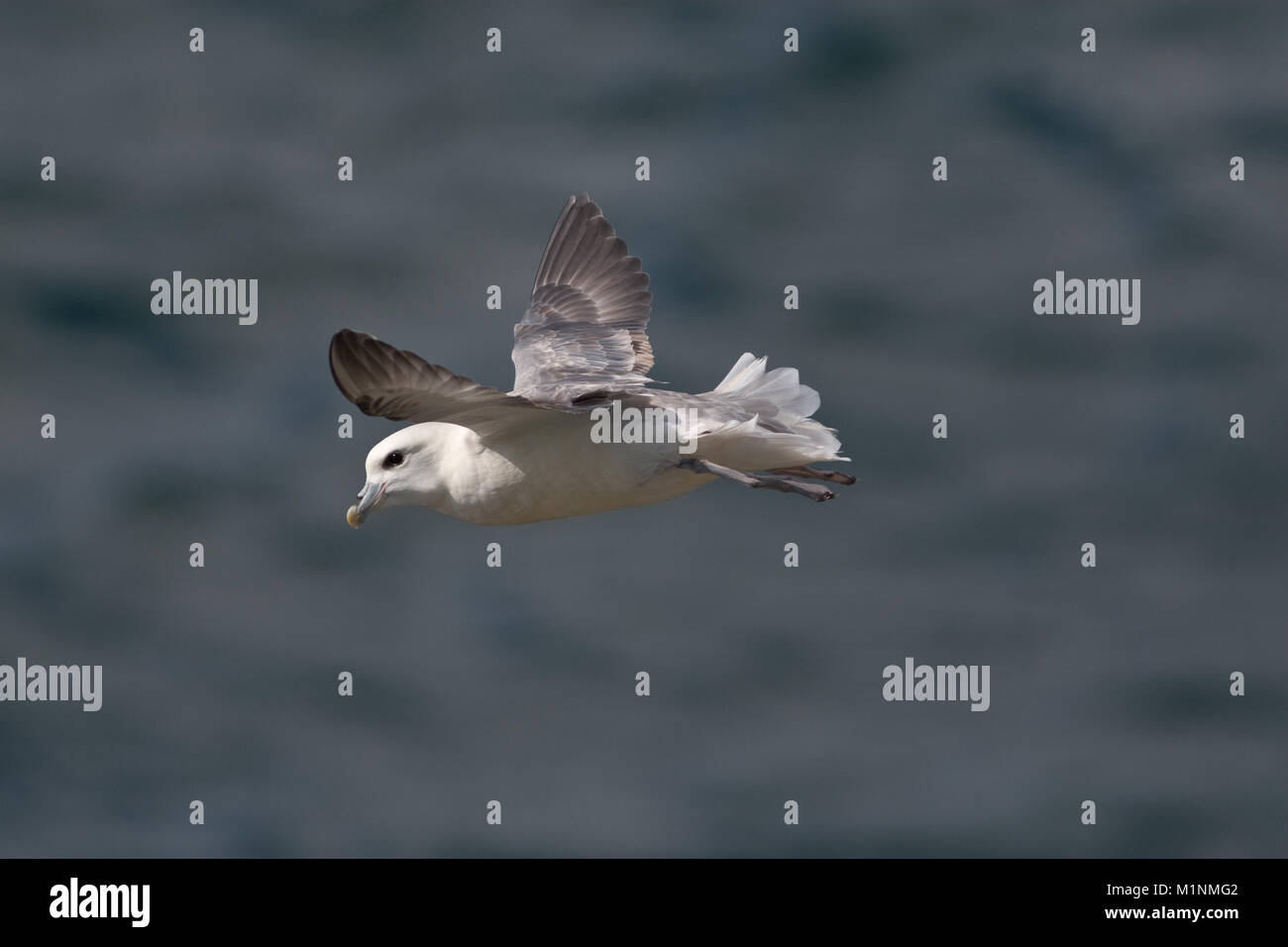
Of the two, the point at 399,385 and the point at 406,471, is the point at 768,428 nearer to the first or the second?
the point at 406,471

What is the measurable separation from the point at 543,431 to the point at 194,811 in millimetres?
17164

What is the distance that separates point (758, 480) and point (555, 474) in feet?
2.72

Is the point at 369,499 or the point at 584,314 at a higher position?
the point at 584,314

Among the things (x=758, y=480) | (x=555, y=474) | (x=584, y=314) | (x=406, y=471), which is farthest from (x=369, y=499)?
(x=584, y=314)

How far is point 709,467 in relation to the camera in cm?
860

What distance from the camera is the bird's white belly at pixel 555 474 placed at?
28.1 feet

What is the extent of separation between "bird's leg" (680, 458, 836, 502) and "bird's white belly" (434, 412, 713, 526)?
0.20 ft

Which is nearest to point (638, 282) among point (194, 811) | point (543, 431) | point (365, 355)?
point (543, 431)

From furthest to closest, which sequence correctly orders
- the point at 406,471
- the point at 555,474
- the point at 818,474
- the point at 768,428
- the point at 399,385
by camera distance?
1. the point at 818,474
2. the point at 768,428
3. the point at 406,471
4. the point at 555,474
5. the point at 399,385

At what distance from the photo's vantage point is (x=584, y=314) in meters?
10.5

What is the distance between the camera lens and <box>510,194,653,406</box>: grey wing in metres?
9.52

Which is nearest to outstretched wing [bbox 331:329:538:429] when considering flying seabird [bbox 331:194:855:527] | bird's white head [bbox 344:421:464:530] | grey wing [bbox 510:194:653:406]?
flying seabird [bbox 331:194:855:527]

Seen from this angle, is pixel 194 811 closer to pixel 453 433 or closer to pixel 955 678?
pixel 955 678

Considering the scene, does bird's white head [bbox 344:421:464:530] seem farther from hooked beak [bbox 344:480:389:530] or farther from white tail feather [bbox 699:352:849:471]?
white tail feather [bbox 699:352:849:471]
